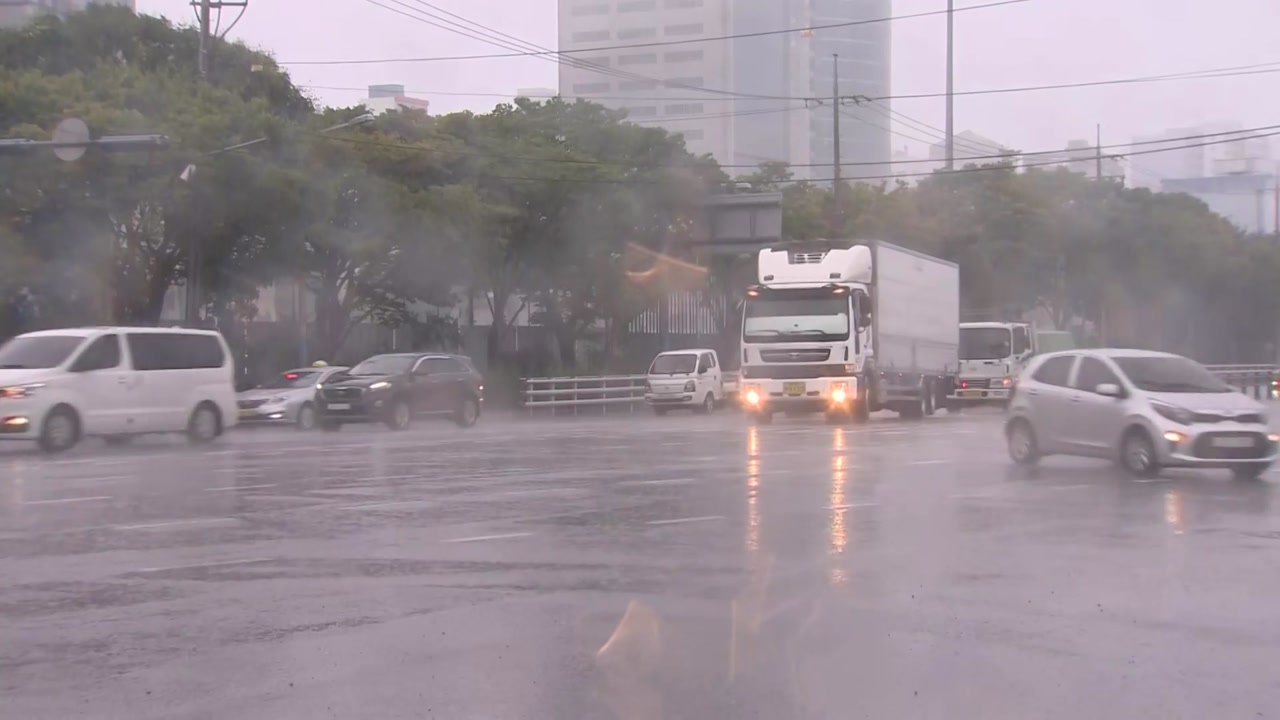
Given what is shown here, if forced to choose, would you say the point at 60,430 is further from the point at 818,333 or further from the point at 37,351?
the point at 818,333

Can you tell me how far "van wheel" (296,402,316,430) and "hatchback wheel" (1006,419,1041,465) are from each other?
17.9m

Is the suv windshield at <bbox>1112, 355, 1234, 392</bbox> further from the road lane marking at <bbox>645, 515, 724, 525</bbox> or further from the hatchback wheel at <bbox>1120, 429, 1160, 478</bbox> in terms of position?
the road lane marking at <bbox>645, 515, 724, 525</bbox>

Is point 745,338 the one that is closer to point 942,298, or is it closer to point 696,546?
point 942,298

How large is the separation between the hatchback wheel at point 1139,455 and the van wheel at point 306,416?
20051mm

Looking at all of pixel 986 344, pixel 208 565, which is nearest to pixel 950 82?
pixel 986 344

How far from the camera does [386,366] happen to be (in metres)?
31.1

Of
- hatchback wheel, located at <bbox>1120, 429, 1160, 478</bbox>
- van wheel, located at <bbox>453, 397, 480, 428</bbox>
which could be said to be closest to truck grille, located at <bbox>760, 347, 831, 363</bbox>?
van wheel, located at <bbox>453, 397, 480, 428</bbox>

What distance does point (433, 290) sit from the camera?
140ft

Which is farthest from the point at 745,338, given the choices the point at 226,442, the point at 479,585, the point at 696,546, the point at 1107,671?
the point at 1107,671

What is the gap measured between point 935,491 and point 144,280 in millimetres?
26364

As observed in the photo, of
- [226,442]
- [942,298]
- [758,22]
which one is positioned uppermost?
[758,22]

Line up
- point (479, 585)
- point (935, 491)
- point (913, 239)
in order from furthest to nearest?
point (913, 239), point (935, 491), point (479, 585)

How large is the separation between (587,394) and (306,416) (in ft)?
46.1

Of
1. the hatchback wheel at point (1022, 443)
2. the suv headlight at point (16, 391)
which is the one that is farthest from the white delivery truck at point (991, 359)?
the suv headlight at point (16, 391)
